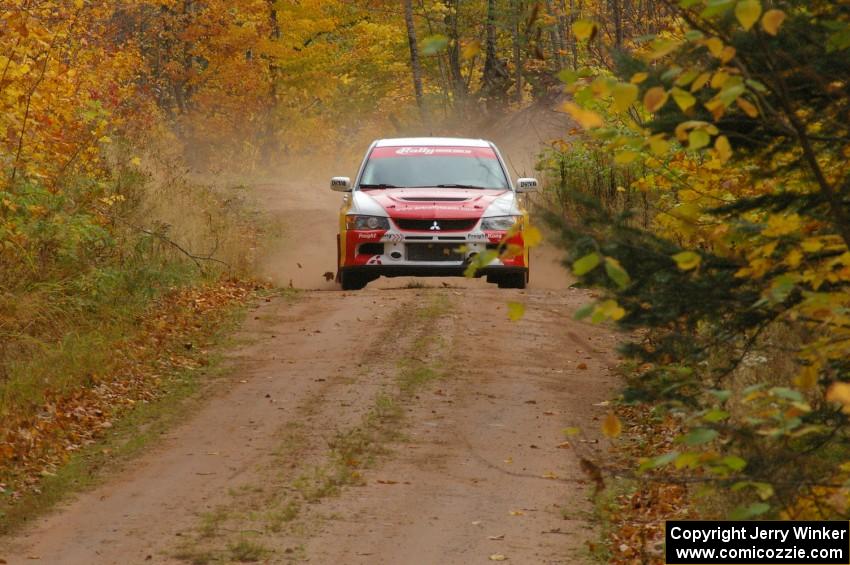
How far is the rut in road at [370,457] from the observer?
6.95m

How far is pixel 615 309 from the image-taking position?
146 inches

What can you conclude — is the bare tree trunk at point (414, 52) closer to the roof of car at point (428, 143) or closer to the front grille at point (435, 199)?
the roof of car at point (428, 143)

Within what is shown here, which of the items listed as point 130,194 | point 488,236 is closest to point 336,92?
point 130,194

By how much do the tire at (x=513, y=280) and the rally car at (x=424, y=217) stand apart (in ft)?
0.05

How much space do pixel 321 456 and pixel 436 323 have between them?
509cm

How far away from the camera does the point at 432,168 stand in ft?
50.3

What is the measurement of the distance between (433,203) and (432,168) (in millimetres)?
1167

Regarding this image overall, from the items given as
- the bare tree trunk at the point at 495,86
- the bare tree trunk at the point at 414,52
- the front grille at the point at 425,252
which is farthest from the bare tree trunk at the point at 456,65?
the front grille at the point at 425,252

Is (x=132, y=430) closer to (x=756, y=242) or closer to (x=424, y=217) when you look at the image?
(x=424, y=217)

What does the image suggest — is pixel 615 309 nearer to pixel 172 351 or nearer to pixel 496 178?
pixel 172 351

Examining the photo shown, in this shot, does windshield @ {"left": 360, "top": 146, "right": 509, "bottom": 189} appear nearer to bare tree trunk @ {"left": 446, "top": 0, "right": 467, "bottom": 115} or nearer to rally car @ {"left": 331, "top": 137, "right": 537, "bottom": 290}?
rally car @ {"left": 331, "top": 137, "right": 537, "bottom": 290}

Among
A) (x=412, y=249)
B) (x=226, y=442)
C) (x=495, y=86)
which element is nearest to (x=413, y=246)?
(x=412, y=249)

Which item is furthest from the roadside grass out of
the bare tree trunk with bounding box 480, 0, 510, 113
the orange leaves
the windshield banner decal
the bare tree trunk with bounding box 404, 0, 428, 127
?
the bare tree trunk with bounding box 480, 0, 510, 113
